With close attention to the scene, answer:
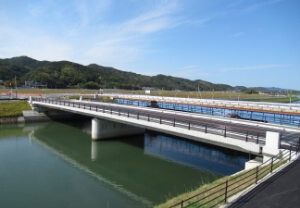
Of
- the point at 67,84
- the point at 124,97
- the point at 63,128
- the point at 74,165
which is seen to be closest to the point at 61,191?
the point at 74,165

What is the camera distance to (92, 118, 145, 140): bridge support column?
3077cm

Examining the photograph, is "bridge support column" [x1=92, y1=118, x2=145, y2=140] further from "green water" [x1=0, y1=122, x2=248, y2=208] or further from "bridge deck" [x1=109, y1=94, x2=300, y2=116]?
"bridge deck" [x1=109, y1=94, x2=300, y2=116]

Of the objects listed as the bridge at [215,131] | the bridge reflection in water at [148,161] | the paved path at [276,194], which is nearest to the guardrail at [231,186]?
the paved path at [276,194]

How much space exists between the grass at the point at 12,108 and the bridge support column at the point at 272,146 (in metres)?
44.9

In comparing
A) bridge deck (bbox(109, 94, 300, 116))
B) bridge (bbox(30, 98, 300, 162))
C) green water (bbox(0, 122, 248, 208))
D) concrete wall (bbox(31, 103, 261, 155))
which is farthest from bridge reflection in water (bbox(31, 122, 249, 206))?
bridge deck (bbox(109, 94, 300, 116))

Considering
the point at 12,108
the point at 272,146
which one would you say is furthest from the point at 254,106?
the point at 12,108

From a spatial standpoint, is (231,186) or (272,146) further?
(272,146)

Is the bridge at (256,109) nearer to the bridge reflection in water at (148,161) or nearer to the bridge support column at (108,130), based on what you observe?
the bridge reflection in water at (148,161)

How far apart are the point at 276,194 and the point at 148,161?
15.8 meters

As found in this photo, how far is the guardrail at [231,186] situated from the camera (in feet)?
27.7

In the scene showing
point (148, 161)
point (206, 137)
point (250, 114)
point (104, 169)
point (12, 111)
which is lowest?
point (104, 169)

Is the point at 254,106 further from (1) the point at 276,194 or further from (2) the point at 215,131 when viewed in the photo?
(1) the point at 276,194

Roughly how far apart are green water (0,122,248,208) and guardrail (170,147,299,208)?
543 centimetres

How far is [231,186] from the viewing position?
10.5 metres
